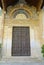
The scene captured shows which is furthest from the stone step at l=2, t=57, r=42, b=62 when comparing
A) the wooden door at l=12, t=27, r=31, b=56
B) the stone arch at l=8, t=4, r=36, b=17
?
the stone arch at l=8, t=4, r=36, b=17

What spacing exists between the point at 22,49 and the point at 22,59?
4.26 feet

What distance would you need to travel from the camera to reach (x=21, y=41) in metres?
12.3

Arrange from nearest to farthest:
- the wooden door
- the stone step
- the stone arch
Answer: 1. the stone step
2. the wooden door
3. the stone arch

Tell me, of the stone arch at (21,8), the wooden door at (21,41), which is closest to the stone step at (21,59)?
the wooden door at (21,41)

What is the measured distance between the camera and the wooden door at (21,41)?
12.2 m

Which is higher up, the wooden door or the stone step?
the wooden door

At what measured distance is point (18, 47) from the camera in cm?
1224

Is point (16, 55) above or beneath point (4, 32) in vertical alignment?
beneath

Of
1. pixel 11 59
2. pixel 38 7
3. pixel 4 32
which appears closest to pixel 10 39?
pixel 4 32

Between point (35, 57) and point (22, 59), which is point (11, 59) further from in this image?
point (35, 57)

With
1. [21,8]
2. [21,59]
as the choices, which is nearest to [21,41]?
[21,59]

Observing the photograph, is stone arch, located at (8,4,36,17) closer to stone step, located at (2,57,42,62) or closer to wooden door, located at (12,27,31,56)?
wooden door, located at (12,27,31,56)

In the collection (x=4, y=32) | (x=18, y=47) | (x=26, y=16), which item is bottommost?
(x=18, y=47)

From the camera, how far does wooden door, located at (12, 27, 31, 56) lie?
→ 1217 cm
